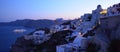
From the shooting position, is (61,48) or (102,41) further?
(61,48)

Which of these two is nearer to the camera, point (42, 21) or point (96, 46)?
point (96, 46)

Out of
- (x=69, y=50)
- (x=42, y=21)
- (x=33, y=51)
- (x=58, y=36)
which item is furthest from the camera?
(x=42, y=21)

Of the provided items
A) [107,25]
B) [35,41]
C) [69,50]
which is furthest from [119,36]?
[35,41]

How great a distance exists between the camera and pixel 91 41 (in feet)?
63.4

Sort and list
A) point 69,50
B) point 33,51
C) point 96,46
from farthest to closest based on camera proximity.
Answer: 1. point 33,51
2. point 69,50
3. point 96,46

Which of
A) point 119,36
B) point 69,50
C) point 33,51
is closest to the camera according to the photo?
point 119,36

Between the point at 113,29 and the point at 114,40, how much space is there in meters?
0.93

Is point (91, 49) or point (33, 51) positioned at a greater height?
point (91, 49)

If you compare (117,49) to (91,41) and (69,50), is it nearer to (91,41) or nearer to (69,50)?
(91,41)

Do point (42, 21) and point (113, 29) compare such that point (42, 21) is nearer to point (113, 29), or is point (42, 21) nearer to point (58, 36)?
point (58, 36)

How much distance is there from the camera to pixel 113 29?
1781 cm

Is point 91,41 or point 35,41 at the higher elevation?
point 91,41

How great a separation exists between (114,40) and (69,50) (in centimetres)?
594

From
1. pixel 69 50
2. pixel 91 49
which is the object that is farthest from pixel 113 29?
pixel 69 50
